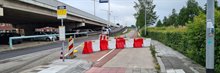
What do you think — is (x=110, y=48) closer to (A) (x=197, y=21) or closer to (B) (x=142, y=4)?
(A) (x=197, y=21)

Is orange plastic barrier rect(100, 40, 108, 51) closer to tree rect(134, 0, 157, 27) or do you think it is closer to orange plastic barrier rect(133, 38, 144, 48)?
orange plastic barrier rect(133, 38, 144, 48)

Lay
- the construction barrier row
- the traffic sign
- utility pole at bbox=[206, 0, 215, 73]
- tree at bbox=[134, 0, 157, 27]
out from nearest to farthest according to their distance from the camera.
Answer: utility pole at bbox=[206, 0, 215, 73] → the traffic sign → the construction barrier row → tree at bbox=[134, 0, 157, 27]

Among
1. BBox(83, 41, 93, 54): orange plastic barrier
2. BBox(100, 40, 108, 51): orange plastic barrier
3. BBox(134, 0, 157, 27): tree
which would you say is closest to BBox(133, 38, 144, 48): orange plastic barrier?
BBox(100, 40, 108, 51): orange plastic barrier

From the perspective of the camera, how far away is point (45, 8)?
133 ft

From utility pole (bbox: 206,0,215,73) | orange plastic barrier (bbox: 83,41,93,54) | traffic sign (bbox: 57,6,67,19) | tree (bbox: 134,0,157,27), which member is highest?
tree (bbox: 134,0,157,27)

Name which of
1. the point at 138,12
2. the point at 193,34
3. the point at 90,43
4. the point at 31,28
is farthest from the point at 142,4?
the point at 193,34

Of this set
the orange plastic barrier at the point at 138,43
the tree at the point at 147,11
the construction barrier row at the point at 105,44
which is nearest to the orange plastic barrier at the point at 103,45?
the construction barrier row at the point at 105,44

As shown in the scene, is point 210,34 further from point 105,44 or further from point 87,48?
point 105,44

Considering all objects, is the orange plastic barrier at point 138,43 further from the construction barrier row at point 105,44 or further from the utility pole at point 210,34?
the utility pole at point 210,34

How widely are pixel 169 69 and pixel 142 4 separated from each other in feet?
197

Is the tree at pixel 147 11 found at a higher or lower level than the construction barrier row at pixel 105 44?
higher

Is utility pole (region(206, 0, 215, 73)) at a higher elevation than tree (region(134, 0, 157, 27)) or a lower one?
lower

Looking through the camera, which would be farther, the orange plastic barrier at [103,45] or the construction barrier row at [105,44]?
the orange plastic barrier at [103,45]

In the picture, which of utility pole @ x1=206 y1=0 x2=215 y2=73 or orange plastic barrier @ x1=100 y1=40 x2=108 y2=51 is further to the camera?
orange plastic barrier @ x1=100 y1=40 x2=108 y2=51
